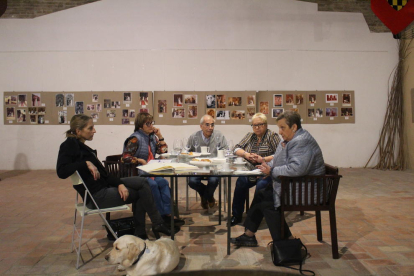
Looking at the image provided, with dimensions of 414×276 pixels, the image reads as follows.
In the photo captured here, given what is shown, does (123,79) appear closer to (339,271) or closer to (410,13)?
(410,13)

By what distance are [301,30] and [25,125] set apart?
6.90m

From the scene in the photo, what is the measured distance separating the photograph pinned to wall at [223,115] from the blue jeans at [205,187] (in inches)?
142

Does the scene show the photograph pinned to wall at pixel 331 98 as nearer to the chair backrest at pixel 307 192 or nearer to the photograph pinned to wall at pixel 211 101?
the photograph pinned to wall at pixel 211 101

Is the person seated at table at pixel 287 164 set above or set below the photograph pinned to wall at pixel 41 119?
below

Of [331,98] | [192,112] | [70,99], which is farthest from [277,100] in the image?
[70,99]

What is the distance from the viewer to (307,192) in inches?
123

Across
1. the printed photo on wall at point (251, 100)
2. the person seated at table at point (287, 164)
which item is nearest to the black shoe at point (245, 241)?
the person seated at table at point (287, 164)

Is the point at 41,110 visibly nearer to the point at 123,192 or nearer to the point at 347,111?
the point at 123,192

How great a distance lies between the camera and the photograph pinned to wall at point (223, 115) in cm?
846

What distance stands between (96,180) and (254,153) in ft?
6.39

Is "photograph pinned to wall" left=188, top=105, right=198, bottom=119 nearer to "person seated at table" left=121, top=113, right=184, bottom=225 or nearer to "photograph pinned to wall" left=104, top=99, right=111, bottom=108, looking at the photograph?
"photograph pinned to wall" left=104, top=99, right=111, bottom=108

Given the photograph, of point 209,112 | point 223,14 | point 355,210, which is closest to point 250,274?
point 355,210

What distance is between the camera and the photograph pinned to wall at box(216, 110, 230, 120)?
8461 millimetres

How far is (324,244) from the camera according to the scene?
365 centimetres
